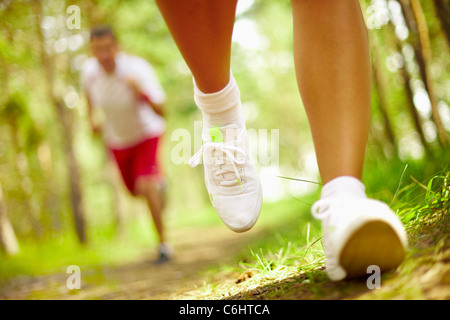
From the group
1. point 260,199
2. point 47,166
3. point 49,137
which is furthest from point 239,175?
point 49,137

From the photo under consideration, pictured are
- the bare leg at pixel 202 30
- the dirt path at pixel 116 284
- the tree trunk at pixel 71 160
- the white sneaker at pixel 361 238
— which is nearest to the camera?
the white sneaker at pixel 361 238

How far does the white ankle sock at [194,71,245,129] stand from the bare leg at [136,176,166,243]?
205cm

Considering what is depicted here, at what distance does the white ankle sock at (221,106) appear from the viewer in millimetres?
1483

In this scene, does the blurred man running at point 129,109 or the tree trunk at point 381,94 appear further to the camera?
the tree trunk at point 381,94

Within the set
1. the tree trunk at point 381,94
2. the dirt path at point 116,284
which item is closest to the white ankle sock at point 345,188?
the dirt path at point 116,284

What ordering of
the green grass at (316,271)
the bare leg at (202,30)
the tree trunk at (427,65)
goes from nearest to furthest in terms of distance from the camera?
the green grass at (316,271)
the bare leg at (202,30)
the tree trunk at (427,65)

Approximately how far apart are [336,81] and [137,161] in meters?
2.87

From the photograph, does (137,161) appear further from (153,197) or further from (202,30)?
(202,30)

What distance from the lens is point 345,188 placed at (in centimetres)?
106

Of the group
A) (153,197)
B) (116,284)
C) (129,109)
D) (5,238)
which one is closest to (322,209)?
(116,284)

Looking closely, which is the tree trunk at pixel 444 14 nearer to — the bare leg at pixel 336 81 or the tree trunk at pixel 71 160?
the bare leg at pixel 336 81
